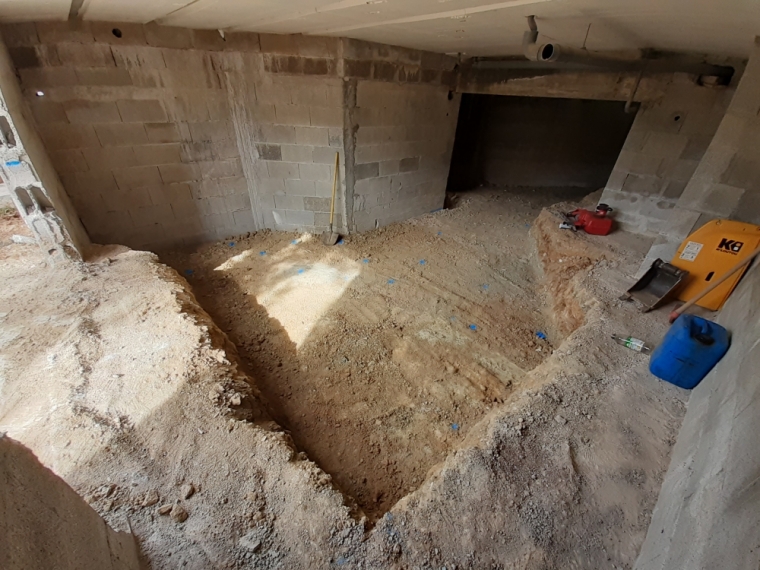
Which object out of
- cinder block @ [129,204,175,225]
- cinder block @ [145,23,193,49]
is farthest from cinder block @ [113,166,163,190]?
cinder block @ [145,23,193,49]

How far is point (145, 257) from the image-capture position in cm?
348

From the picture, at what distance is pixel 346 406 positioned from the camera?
273cm

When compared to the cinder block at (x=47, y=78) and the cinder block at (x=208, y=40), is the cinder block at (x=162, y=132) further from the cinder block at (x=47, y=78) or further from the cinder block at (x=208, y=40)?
the cinder block at (x=208, y=40)

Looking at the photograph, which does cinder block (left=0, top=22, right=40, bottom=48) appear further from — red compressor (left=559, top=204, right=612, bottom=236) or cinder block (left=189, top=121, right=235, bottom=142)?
red compressor (left=559, top=204, right=612, bottom=236)

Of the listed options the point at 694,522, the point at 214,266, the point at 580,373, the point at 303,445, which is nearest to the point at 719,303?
the point at 580,373

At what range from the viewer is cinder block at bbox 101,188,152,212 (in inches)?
154

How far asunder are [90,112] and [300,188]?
2.24 metres

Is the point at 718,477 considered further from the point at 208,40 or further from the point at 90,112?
the point at 90,112

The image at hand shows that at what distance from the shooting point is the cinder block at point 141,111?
3.67m

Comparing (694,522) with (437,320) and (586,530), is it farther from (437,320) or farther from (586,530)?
(437,320)

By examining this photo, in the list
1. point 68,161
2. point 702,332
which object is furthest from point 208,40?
point 702,332

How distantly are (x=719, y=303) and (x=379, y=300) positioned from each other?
273 cm

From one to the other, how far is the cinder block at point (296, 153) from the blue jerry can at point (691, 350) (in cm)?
408

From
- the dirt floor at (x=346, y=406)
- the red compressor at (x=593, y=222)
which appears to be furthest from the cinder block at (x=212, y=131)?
the red compressor at (x=593, y=222)
